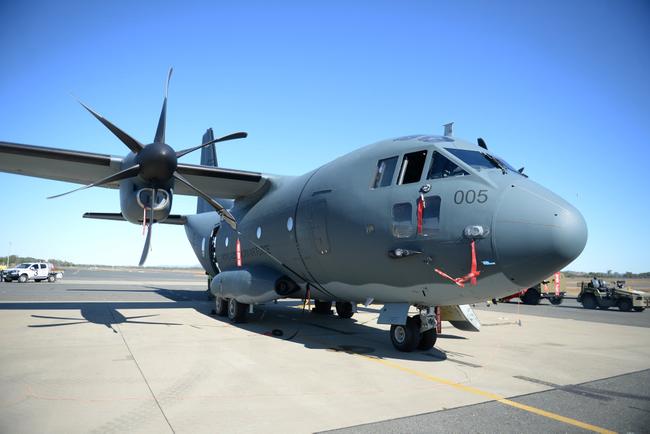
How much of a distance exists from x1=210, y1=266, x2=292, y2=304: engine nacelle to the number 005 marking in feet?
17.5

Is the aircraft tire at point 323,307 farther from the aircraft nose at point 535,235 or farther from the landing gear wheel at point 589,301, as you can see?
the landing gear wheel at point 589,301

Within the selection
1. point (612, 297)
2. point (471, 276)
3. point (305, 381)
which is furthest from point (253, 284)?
point (612, 297)

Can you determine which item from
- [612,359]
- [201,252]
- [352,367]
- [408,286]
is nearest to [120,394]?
[352,367]

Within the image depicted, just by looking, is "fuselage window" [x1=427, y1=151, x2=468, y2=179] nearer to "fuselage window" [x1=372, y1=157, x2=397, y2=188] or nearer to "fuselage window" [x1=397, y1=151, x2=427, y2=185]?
"fuselage window" [x1=397, y1=151, x2=427, y2=185]

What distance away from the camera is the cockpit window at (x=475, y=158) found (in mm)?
7195

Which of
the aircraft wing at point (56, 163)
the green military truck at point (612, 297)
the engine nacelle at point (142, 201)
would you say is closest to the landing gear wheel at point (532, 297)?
the green military truck at point (612, 297)

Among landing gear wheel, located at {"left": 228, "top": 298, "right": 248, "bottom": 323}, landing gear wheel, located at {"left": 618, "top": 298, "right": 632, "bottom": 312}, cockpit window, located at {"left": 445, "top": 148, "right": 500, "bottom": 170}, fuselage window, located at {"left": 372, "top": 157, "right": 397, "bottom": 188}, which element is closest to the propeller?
landing gear wheel, located at {"left": 228, "top": 298, "right": 248, "bottom": 323}

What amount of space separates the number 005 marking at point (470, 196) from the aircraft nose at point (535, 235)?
321 millimetres

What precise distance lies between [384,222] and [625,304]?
21.5 meters

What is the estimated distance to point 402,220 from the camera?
289 inches

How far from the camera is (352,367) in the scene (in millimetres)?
6773

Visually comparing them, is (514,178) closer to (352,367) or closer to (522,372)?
(522,372)

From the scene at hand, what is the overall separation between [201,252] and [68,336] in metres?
7.58

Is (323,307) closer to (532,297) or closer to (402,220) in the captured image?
(402,220)
